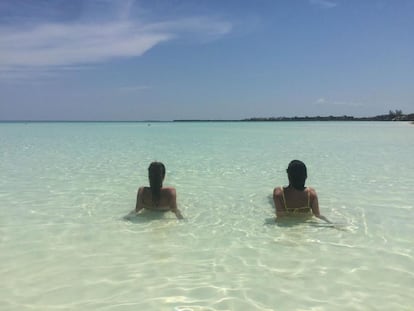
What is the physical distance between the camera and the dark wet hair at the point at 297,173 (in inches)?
212

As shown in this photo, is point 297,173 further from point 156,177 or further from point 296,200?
point 156,177

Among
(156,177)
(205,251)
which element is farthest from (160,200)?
(205,251)

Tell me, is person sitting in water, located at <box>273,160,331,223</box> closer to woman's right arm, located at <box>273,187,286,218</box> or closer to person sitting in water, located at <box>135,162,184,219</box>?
woman's right arm, located at <box>273,187,286,218</box>

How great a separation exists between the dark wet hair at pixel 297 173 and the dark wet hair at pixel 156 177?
69.1 inches

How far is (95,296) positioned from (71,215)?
2949mm

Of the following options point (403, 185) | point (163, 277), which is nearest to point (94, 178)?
point (163, 277)

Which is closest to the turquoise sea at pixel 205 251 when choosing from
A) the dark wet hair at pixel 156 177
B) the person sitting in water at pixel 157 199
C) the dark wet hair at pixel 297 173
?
the person sitting in water at pixel 157 199

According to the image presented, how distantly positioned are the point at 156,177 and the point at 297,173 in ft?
6.36

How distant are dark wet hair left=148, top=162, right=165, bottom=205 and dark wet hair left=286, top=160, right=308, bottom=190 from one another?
176cm

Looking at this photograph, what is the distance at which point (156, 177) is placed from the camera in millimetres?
5617

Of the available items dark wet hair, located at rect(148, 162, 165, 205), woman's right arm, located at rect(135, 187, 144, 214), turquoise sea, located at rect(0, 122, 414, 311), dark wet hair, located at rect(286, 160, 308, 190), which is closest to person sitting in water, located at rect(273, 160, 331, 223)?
dark wet hair, located at rect(286, 160, 308, 190)

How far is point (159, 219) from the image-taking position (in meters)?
5.73

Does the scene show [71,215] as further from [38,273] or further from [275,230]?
[275,230]

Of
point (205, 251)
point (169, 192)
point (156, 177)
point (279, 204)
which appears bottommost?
point (205, 251)
